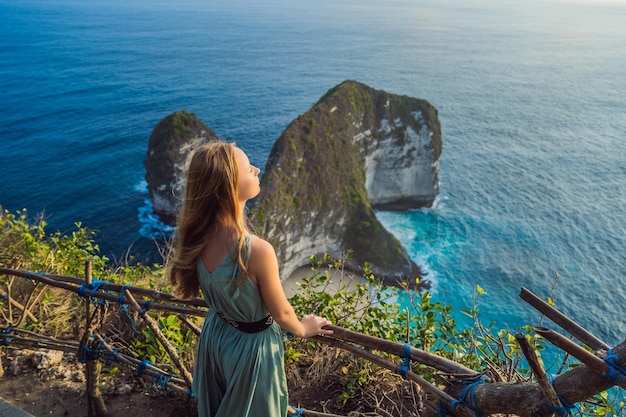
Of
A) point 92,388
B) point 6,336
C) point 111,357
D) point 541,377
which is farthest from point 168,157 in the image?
point 541,377

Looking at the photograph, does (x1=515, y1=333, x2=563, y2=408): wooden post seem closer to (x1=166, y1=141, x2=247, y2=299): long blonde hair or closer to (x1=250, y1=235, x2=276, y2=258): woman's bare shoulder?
(x1=250, y1=235, x2=276, y2=258): woman's bare shoulder

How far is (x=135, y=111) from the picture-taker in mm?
59125

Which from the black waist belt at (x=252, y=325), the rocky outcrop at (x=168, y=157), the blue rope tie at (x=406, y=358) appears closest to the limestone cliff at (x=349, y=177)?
the rocky outcrop at (x=168, y=157)

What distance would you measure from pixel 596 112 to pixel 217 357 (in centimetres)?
8180

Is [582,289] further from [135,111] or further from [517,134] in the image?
[135,111]

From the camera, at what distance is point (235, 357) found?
2799 mm

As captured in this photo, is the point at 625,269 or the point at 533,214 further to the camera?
the point at 533,214

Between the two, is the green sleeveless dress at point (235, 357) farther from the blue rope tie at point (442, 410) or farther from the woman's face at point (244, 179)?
the blue rope tie at point (442, 410)

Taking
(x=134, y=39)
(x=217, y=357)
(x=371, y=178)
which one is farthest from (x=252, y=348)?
(x=134, y=39)

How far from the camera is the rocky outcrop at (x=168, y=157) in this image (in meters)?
37.5

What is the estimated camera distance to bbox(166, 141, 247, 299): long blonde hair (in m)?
2.50

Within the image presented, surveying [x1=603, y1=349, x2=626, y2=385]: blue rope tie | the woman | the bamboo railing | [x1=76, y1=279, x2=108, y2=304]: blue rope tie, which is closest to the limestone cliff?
[x1=76, y1=279, x2=108, y2=304]: blue rope tie

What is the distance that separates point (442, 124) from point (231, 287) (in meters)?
63.7

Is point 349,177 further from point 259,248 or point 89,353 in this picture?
point 259,248
